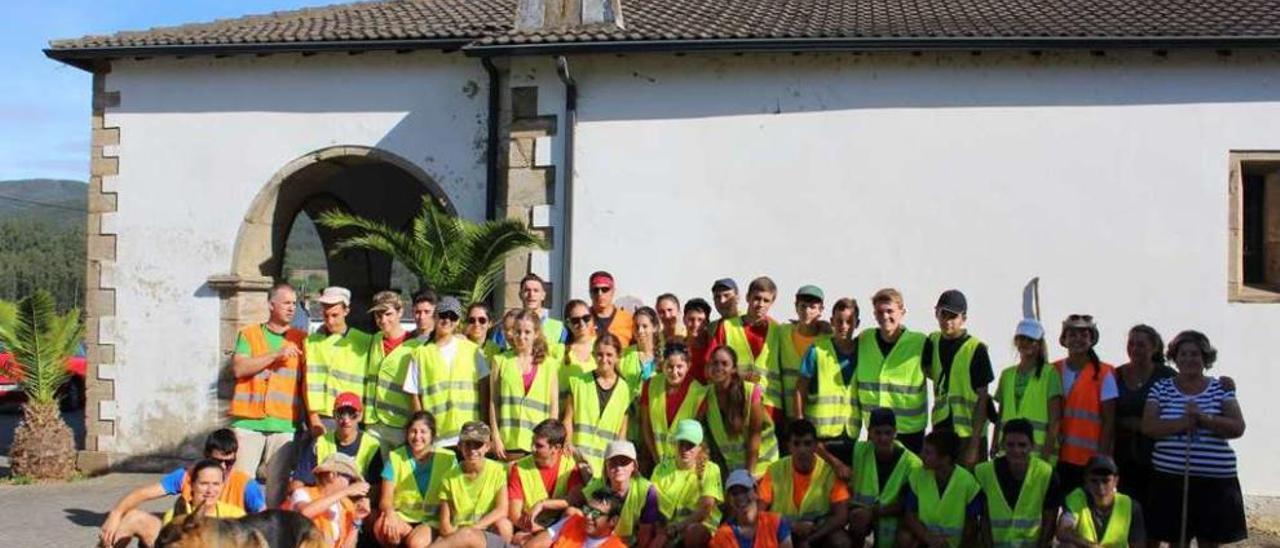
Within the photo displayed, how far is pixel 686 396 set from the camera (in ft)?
22.2

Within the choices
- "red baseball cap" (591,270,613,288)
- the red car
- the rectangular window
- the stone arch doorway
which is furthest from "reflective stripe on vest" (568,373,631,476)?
the red car

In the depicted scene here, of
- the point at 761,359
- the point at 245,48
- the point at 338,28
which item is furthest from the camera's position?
the point at 338,28

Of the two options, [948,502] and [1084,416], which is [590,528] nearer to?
[948,502]

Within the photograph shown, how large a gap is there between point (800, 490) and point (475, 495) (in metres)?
1.81

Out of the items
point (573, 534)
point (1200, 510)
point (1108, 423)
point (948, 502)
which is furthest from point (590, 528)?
point (1200, 510)

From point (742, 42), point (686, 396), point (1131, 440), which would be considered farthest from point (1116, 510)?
point (742, 42)

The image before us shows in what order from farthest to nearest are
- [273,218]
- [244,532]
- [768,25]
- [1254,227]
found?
[273,218] < [768,25] < [1254,227] < [244,532]

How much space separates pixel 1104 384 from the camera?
6.50m

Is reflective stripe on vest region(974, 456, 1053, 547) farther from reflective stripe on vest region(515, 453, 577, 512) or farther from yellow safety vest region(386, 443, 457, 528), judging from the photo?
yellow safety vest region(386, 443, 457, 528)

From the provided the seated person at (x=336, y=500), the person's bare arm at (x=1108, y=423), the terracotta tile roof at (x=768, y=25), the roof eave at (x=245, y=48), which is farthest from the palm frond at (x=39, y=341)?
the person's bare arm at (x=1108, y=423)

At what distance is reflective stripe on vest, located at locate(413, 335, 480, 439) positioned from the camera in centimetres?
702

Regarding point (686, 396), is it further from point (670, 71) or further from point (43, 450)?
point (43, 450)

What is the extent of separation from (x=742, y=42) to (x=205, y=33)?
5561 millimetres

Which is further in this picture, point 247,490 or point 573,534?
point 573,534
